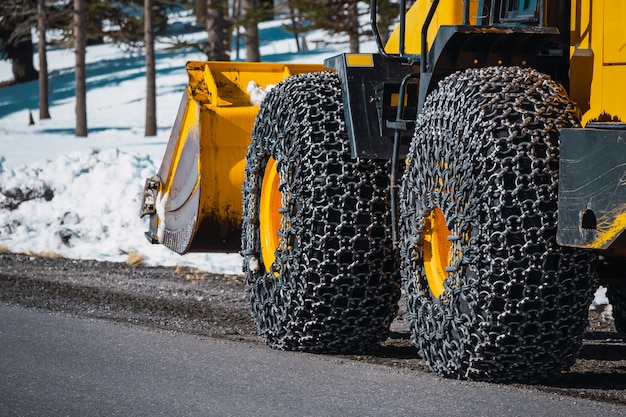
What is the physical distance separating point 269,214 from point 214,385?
185 cm

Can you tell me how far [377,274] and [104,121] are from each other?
34.0m

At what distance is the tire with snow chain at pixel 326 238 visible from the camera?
5.81 m

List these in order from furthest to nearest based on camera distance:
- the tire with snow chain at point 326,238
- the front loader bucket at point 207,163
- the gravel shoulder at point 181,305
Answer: the front loader bucket at point 207,163 → the tire with snow chain at point 326,238 → the gravel shoulder at point 181,305

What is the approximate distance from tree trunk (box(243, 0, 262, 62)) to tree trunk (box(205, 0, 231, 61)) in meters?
0.56

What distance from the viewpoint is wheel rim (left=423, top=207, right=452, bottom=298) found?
525 centimetres

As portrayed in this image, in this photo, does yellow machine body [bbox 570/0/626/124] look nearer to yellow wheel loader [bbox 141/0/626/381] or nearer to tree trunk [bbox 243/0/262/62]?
yellow wheel loader [bbox 141/0/626/381]

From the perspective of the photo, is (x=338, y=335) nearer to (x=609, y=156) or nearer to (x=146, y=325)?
(x=146, y=325)

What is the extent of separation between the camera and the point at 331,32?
3219 centimetres

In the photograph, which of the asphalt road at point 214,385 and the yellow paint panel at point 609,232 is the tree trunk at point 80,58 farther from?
the yellow paint panel at point 609,232

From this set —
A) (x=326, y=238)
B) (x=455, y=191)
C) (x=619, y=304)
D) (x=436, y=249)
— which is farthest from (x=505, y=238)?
(x=619, y=304)

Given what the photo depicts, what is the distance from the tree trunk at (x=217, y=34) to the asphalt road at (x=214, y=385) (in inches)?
854

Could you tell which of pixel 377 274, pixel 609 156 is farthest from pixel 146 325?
pixel 609 156

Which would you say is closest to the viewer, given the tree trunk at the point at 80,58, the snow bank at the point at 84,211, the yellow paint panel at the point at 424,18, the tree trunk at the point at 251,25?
the yellow paint panel at the point at 424,18

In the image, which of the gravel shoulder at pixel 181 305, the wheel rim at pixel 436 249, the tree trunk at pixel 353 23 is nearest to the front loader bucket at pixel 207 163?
the gravel shoulder at pixel 181 305
